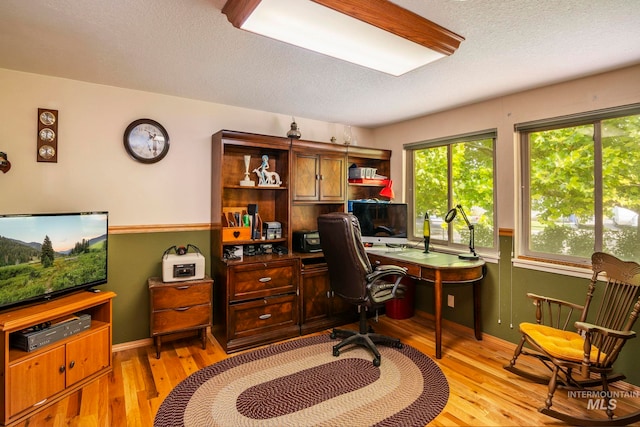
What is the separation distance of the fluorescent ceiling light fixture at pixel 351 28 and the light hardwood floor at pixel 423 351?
7.69 feet

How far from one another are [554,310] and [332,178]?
2.48 meters

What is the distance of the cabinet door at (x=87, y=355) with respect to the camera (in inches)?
91.7

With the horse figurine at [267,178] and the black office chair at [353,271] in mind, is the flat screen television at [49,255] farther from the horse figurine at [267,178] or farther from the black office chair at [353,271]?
the black office chair at [353,271]

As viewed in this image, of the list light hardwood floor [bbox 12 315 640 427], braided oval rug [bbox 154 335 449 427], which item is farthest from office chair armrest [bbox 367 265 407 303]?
light hardwood floor [bbox 12 315 640 427]

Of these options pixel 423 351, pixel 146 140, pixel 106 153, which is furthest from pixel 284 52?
pixel 423 351

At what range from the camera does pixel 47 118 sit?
270 cm

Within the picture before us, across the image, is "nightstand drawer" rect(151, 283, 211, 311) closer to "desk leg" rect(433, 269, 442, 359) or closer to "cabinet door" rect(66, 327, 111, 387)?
"cabinet door" rect(66, 327, 111, 387)

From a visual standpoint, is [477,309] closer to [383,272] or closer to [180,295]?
[383,272]

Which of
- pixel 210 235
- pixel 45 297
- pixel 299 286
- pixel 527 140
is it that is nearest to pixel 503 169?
pixel 527 140

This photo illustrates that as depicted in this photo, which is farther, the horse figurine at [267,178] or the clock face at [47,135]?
the horse figurine at [267,178]

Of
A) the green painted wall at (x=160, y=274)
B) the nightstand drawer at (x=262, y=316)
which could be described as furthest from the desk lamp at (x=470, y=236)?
the nightstand drawer at (x=262, y=316)

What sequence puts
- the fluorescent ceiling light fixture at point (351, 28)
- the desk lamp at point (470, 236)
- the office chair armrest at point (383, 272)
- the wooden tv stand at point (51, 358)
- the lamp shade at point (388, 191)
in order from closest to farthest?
the fluorescent ceiling light fixture at point (351, 28), the wooden tv stand at point (51, 358), the office chair armrest at point (383, 272), the desk lamp at point (470, 236), the lamp shade at point (388, 191)

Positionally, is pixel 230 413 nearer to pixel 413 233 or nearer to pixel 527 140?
pixel 413 233

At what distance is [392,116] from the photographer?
3982mm
